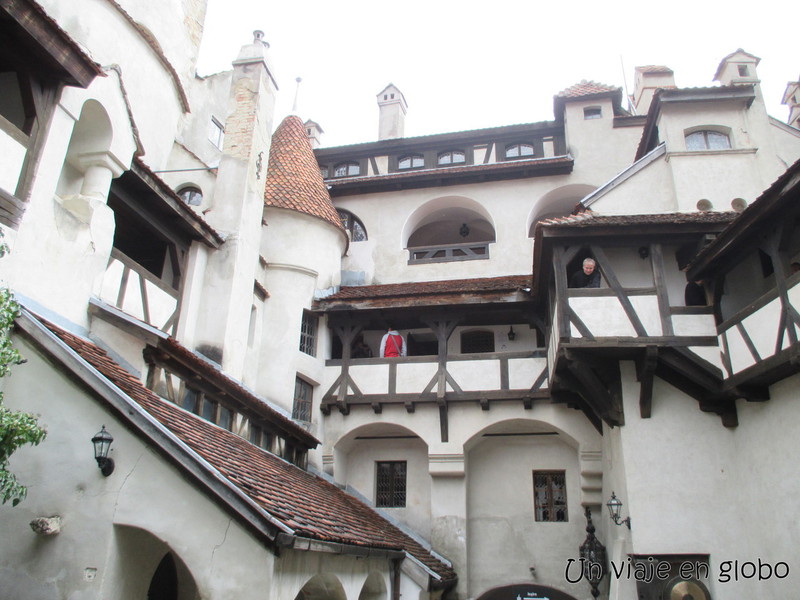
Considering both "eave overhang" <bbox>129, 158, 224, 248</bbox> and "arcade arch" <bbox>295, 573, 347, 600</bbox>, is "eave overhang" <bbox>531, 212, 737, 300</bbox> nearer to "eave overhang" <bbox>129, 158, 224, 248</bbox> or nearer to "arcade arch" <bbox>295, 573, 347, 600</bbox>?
"eave overhang" <bbox>129, 158, 224, 248</bbox>

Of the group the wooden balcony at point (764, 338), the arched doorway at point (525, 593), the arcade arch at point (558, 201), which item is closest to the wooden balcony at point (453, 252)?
the arcade arch at point (558, 201)

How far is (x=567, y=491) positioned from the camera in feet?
51.8

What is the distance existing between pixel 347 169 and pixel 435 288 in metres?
6.57

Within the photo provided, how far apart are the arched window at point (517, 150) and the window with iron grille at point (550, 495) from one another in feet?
30.5

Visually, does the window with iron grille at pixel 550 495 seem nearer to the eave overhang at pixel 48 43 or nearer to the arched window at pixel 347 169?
the arched window at pixel 347 169

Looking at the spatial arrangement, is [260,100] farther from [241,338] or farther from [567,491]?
[567,491]

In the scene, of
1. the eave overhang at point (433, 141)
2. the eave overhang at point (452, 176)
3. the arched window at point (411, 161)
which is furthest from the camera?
the arched window at point (411, 161)

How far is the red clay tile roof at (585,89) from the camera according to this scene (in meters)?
19.7

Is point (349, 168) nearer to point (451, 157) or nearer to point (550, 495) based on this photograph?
point (451, 157)

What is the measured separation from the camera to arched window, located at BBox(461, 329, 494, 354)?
1752 centimetres

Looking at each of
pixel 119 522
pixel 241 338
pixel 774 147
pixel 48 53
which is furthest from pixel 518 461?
pixel 48 53

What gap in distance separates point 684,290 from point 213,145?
13806mm

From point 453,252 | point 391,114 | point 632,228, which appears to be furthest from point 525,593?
point 391,114

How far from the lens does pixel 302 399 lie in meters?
16.4
